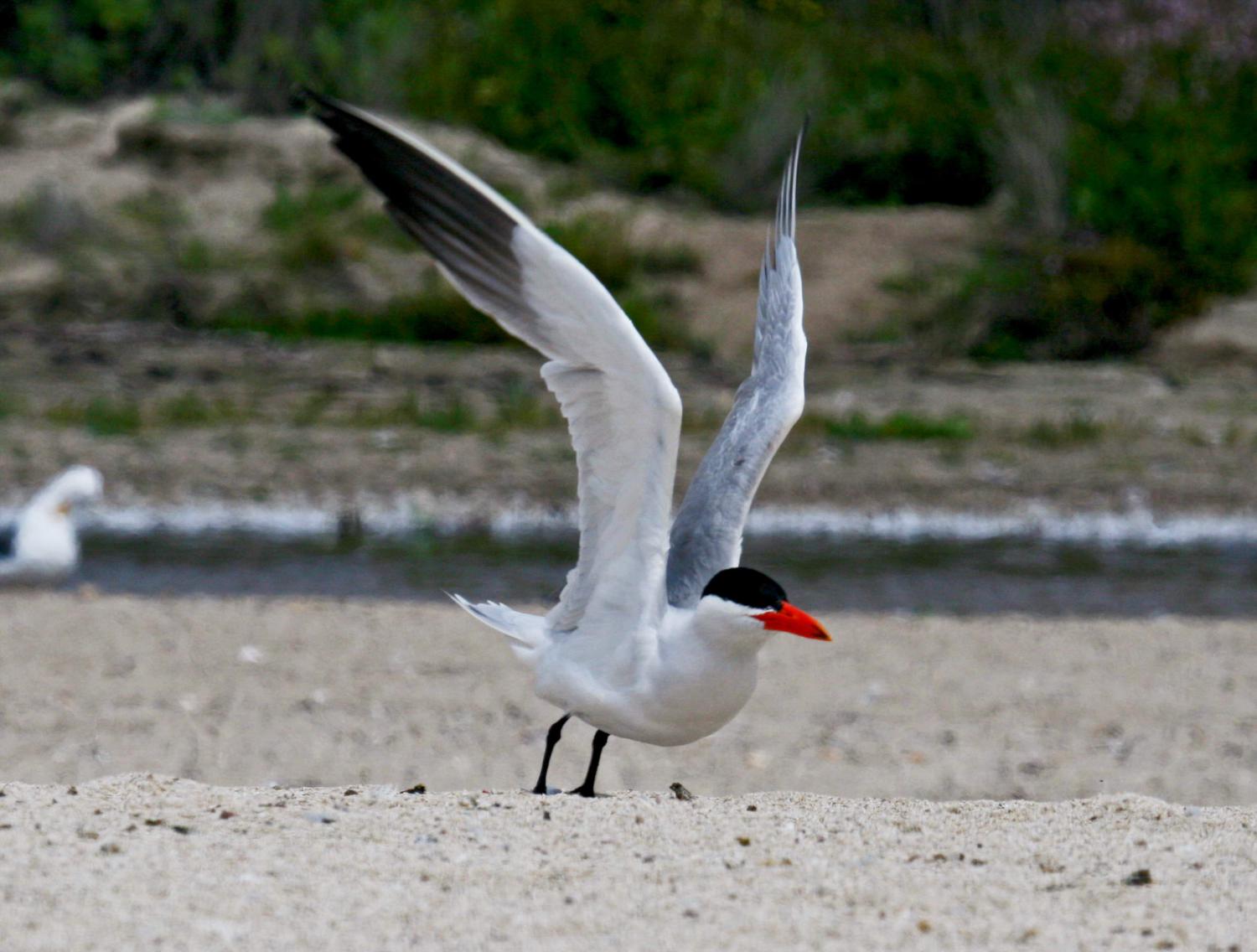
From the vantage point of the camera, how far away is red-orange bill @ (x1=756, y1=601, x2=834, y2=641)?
434cm

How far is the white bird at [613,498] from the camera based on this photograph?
4453 millimetres

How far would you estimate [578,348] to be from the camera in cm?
453

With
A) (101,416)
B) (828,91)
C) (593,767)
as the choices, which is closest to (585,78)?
(828,91)

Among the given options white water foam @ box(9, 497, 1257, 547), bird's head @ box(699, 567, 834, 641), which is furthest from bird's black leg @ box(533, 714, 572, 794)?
white water foam @ box(9, 497, 1257, 547)

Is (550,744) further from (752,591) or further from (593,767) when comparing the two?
(752,591)

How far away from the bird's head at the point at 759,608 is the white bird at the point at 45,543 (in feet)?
19.1

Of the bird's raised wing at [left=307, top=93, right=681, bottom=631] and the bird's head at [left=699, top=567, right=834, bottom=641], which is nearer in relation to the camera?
the bird's head at [left=699, top=567, right=834, bottom=641]

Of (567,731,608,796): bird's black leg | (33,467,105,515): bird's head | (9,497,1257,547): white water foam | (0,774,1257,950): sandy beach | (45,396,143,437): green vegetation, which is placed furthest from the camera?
(45,396,143,437): green vegetation

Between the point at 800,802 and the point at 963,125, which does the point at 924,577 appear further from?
the point at 963,125

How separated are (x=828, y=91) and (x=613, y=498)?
14.3 meters

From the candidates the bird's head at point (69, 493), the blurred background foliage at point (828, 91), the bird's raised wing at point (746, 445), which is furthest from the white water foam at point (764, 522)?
the bird's raised wing at point (746, 445)

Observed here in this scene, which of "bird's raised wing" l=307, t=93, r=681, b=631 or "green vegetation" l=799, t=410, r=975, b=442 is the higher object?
"bird's raised wing" l=307, t=93, r=681, b=631

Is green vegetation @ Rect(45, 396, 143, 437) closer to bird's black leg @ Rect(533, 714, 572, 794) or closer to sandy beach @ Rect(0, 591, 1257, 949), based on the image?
sandy beach @ Rect(0, 591, 1257, 949)

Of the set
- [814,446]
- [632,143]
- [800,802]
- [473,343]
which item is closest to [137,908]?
[800,802]
